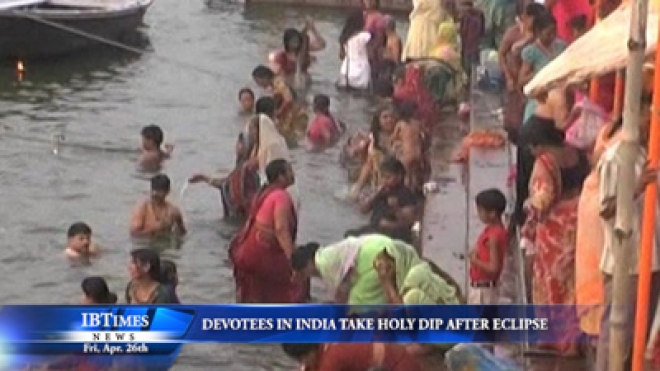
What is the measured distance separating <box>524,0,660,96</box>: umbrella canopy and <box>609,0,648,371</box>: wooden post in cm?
110

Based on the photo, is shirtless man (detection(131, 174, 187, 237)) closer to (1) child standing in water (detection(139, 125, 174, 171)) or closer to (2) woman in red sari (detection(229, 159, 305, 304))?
(1) child standing in water (detection(139, 125, 174, 171))

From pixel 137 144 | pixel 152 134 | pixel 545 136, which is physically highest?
pixel 545 136

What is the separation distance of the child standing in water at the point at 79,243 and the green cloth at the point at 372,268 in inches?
144

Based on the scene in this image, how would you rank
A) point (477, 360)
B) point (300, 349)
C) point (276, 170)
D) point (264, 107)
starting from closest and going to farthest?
point (300, 349)
point (477, 360)
point (276, 170)
point (264, 107)

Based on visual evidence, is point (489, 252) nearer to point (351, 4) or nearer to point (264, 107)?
point (264, 107)

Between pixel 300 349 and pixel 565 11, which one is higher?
pixel 565 11

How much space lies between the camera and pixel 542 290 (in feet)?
26.9

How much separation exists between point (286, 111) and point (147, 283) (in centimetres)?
636

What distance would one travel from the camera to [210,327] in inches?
290

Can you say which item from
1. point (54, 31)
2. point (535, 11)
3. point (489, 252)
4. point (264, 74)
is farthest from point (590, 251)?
point (54, 31)

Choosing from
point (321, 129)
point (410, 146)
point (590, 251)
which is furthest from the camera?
point (321, 129)

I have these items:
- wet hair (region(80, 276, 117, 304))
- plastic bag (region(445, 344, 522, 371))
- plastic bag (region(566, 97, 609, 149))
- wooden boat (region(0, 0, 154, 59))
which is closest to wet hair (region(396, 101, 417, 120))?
plastic bag (region(566, 97, 609, 149))

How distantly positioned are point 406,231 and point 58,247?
300 centimetres

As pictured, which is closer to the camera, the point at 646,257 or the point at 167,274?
the point at 646,257
